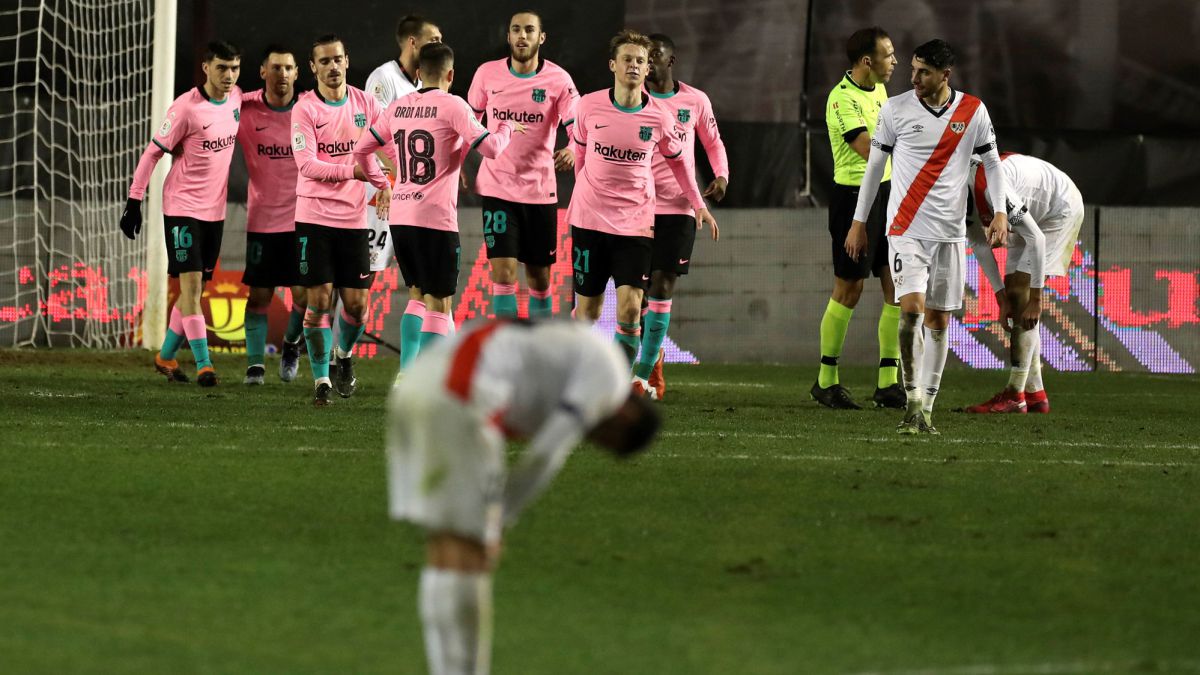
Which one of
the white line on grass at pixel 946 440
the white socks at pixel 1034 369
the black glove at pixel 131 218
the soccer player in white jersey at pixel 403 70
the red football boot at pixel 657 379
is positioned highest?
the soccer player in white jersey at pixel 403 70

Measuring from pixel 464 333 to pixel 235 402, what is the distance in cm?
644

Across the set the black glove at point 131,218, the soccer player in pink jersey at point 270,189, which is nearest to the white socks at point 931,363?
the soccer player in pink jersey at point 270,189

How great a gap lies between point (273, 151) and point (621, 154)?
251cm

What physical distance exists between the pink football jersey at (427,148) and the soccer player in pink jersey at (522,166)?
29.0 inches

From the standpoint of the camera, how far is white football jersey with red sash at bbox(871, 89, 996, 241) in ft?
28.6

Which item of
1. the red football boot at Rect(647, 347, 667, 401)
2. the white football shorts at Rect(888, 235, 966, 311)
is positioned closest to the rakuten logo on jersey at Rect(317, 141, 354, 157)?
the red football boot at Rect(647, 347, 667, 401)

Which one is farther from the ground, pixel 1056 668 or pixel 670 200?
pixel 670 200

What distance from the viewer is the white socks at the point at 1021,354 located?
33.7ft

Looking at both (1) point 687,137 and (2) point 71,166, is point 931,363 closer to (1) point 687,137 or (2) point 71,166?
(1) point 687,137

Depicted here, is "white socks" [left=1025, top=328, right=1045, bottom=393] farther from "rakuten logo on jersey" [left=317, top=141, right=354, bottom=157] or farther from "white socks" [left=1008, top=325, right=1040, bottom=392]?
"rakuten logo on jersey" [left=317, top=141, right=354, bottom=157]

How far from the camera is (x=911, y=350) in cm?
893

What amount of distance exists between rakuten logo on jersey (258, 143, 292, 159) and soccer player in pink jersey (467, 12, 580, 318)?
1358 millimetres

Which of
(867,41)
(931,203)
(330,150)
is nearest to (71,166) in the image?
(330,150)

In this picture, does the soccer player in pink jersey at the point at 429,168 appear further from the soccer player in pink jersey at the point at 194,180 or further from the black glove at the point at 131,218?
the black glove at the point at 131,218
